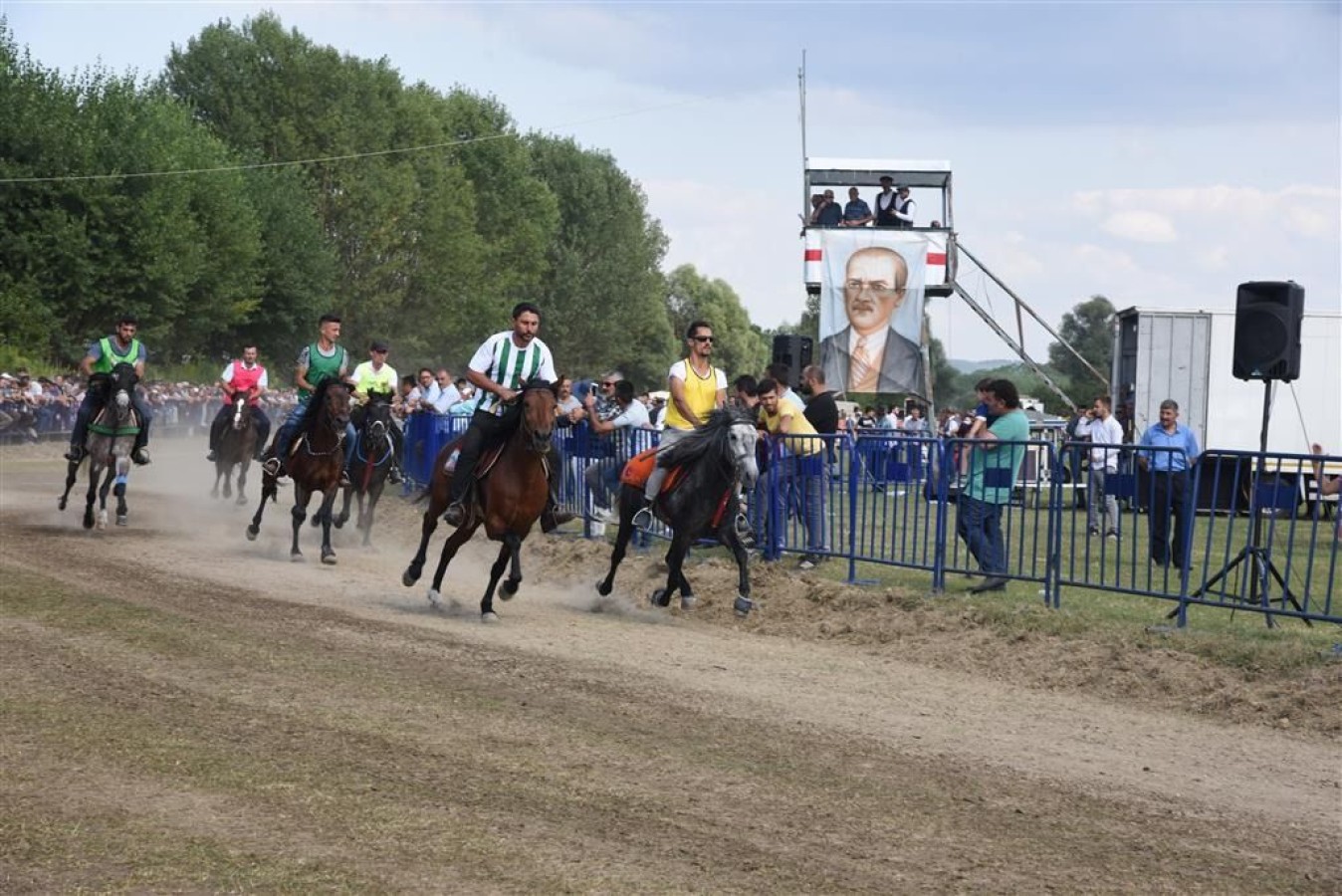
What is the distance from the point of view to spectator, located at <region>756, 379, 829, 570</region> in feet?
51.2

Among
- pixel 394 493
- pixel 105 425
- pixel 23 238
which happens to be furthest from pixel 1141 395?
pixel 23 238

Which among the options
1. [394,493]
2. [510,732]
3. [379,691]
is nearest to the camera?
[510,732]

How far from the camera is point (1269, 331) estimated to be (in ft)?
44.9

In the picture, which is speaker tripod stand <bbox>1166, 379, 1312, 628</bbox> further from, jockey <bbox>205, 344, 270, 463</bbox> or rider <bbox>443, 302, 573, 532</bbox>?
jockey <bbox>205, 344, 270, 463</bbox>

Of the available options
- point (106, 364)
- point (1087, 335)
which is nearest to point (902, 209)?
point (106, 364)

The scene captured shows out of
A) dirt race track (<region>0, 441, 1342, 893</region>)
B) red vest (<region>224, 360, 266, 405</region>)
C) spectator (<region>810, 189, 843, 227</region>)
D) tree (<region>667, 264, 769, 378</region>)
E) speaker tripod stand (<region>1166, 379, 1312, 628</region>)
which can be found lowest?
dirt race track (<region>0, 441, 1342, 893</region>)

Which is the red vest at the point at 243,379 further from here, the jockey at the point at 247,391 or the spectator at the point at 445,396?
the spectator at the point at 445,396

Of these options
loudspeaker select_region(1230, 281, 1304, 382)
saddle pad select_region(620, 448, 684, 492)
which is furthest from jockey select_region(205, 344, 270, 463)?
loudspeaker select_region(1230, 281, 1304, 382)

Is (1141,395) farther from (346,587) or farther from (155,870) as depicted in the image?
(155,870)

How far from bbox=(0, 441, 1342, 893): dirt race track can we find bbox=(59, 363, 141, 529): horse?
4.66 m

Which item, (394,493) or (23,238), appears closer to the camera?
(394,493)

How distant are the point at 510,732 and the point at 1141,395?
2559 cm

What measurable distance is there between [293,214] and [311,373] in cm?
4758

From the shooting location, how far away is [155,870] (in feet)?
20.2
